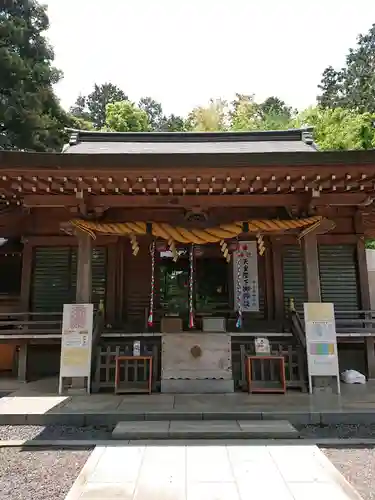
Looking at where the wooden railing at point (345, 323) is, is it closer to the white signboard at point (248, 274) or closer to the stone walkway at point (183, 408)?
the white signboard at point (248, 274)

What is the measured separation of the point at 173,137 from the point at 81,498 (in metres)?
8.97

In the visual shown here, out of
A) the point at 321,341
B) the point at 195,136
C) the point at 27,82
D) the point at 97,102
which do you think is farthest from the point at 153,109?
the point at 321,341

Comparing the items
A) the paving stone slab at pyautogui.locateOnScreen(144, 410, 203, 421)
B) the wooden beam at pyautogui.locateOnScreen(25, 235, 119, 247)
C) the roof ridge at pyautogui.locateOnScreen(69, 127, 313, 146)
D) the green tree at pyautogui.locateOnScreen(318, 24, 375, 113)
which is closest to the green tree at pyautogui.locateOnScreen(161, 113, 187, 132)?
the green tree at pyautogui.locateOnScreen(318, 24, 375, 113)

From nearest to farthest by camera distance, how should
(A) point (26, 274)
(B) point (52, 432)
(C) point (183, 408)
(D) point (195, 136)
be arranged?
(B) point (52, 432) → (C) point (183, 408) → (A) point (26, 274) → (D) point (195, 136)

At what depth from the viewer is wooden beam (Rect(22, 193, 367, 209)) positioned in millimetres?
5922

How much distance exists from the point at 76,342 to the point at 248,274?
140 inches

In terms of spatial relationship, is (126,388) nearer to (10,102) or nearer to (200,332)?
(200,332)

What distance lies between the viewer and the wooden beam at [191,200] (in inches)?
233

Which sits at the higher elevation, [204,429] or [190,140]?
[190,140]

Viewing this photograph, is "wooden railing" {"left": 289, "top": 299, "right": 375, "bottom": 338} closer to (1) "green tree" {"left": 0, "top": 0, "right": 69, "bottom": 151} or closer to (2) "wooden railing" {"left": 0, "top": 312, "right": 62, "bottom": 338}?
(2) "wooden railing" {"left": 0, "top": 312, "right": 62, "bottom": 338}

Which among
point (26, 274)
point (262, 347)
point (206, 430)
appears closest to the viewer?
point (206, 430)

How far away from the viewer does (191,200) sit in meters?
6.00

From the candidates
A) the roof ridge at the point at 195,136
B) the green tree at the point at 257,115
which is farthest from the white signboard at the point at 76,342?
the green tree at the point at 257,115

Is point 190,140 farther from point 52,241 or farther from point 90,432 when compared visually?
point 90,432
